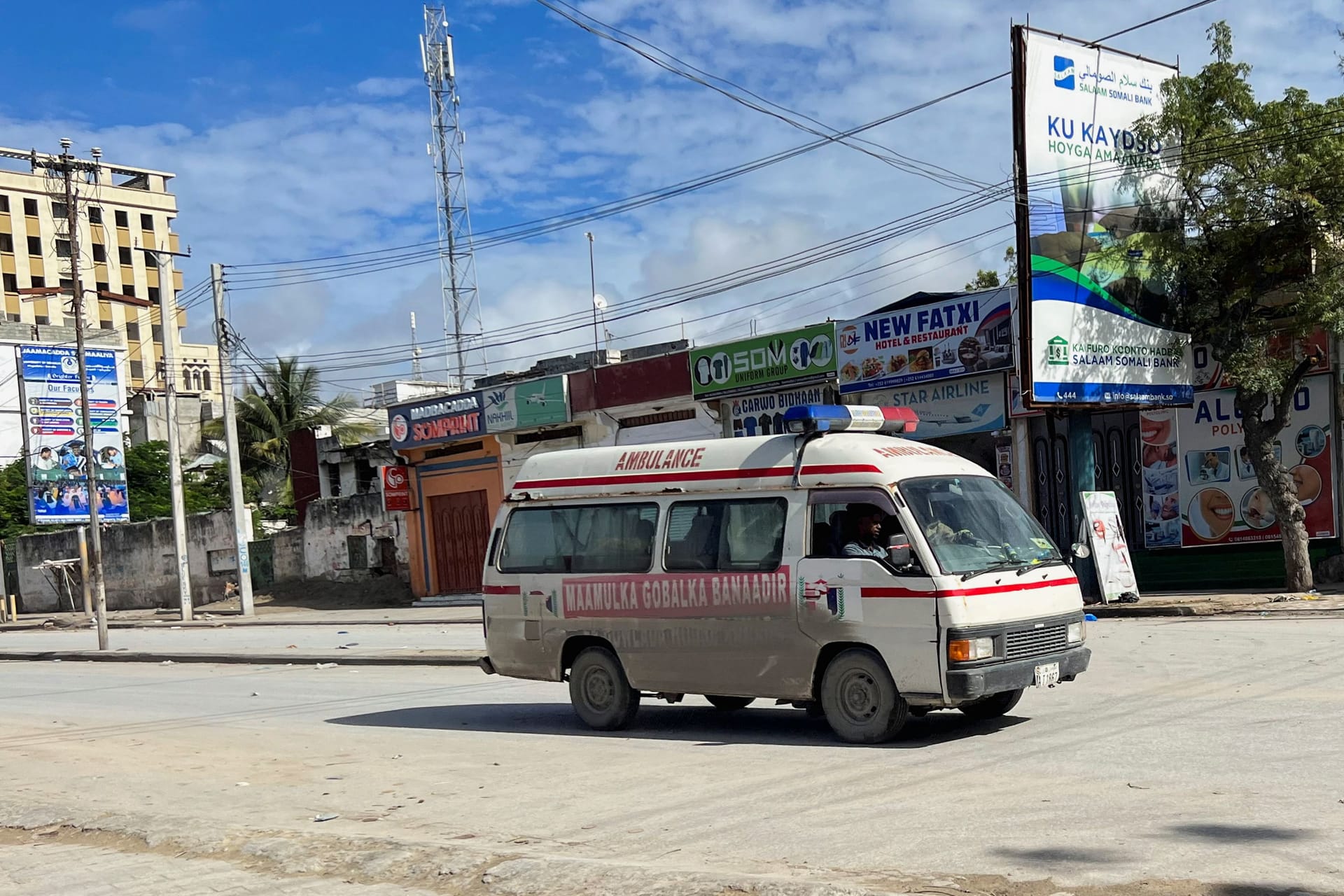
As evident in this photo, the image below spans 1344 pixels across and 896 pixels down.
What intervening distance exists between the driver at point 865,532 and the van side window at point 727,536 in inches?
23.4

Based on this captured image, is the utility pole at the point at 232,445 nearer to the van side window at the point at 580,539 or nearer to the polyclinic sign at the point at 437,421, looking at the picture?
the polyclinic sign at the point at 437,421

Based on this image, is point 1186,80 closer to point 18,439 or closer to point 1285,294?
point 1285,294

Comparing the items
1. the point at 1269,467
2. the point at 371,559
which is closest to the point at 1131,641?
the point at 1269,467

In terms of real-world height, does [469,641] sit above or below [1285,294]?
below

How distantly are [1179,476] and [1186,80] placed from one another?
6.68 m

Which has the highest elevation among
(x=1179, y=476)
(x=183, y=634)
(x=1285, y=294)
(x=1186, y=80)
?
(x=1186, y=80)

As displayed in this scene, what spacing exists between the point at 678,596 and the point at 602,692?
50.3 inches

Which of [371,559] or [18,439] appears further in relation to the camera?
[18,439]

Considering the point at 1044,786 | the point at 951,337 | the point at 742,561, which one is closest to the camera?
the point at 1044,786

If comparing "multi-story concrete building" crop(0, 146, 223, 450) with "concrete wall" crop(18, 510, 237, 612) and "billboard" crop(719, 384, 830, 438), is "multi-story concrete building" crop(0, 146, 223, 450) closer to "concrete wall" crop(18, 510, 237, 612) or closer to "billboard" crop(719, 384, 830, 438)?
"concrete wall" crop(18, 510, 237, 612)

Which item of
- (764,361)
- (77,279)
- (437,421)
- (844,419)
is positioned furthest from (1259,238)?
(77,279)

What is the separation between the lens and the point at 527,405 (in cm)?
3381

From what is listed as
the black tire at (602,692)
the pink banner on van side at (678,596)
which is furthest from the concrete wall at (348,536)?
the pink banner on van side at (678,596)

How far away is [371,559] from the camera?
3928 centimetres
